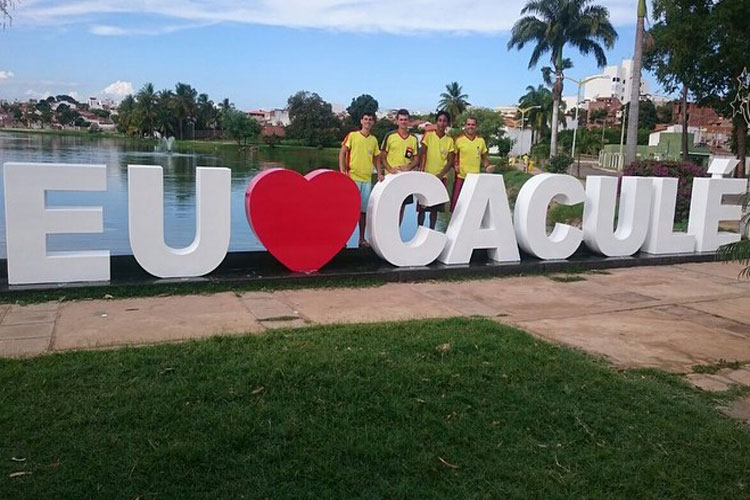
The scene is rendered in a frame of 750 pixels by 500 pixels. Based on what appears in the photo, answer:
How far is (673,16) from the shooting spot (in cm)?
2161

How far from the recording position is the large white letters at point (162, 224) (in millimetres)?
6738

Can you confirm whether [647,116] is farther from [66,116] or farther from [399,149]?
[66,116]

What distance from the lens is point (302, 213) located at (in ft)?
24.8

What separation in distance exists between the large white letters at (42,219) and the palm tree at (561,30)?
4044 cm

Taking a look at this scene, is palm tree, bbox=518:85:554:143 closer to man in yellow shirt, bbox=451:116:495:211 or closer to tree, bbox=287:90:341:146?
tree, bbox=287:90:341:146

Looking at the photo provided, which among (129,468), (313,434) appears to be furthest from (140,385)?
(313,434)

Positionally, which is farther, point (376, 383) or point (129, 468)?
point (376, 383)

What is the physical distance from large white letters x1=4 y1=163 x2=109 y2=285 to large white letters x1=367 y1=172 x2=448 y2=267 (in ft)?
10.1

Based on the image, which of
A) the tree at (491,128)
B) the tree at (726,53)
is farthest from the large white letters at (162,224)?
the tree at (491,128)

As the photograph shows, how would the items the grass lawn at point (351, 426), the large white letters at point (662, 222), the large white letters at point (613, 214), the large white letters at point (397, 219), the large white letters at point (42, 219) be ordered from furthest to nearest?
the large white letters at point (662, 222)
the large white letters at point (613, 214)
the large white letters at point (397, 219)
the large white letters at point (42, 219)
the grass lawn at point (351, 426)

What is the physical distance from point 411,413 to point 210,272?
4087mm

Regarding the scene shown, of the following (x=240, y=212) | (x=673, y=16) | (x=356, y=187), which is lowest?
(x=240, y=212)

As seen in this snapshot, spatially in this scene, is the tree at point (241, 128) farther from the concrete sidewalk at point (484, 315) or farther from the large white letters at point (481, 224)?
the concrete sidewalk at point (484, 315)

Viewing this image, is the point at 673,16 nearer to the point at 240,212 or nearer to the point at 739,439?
the point at 240,212
